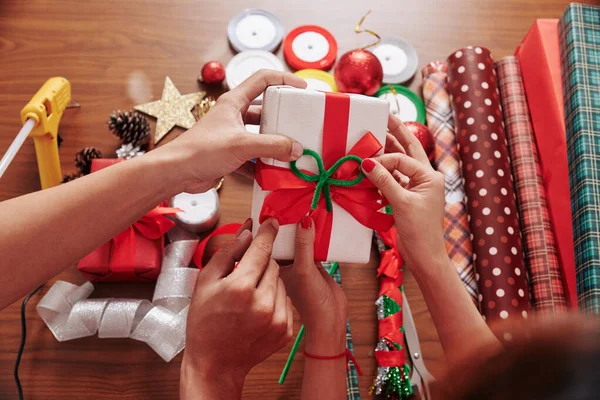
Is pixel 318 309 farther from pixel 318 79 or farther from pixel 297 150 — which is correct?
pixel 318 79

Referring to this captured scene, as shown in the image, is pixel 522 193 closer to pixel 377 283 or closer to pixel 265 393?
pixel 377 283

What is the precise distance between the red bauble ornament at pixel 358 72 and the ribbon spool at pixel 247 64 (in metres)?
0.20

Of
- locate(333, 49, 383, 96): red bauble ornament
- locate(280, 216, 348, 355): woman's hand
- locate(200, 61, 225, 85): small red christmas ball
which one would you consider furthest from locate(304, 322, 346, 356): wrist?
locate(200, 61, 225, 85): small red christmas ball

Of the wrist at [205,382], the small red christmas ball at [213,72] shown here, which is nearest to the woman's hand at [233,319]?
the wrist at [205,382]

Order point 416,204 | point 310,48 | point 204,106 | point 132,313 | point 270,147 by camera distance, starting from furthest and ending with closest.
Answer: point 310,48 < point 204,106 < point 132,313 < point 416,204 < point 270,147

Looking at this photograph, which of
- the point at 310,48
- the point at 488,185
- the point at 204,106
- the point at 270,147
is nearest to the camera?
the point at 270,147

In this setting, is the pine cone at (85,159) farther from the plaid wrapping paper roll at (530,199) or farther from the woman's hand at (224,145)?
the plaid wrapping paper roll at (530,199)

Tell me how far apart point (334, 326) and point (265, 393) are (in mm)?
302

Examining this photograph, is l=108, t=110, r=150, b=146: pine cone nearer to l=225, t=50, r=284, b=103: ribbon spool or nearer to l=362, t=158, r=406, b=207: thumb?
l=225, t=50, r=284, b=103: ribbon spool

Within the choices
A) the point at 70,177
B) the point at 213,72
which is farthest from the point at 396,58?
the point at 70,177

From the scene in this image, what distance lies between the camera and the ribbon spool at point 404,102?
1315mm

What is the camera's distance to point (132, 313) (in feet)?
3.43

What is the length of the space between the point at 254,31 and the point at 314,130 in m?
0.75

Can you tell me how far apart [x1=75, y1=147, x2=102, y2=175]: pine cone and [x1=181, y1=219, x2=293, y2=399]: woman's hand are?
0.57 m
